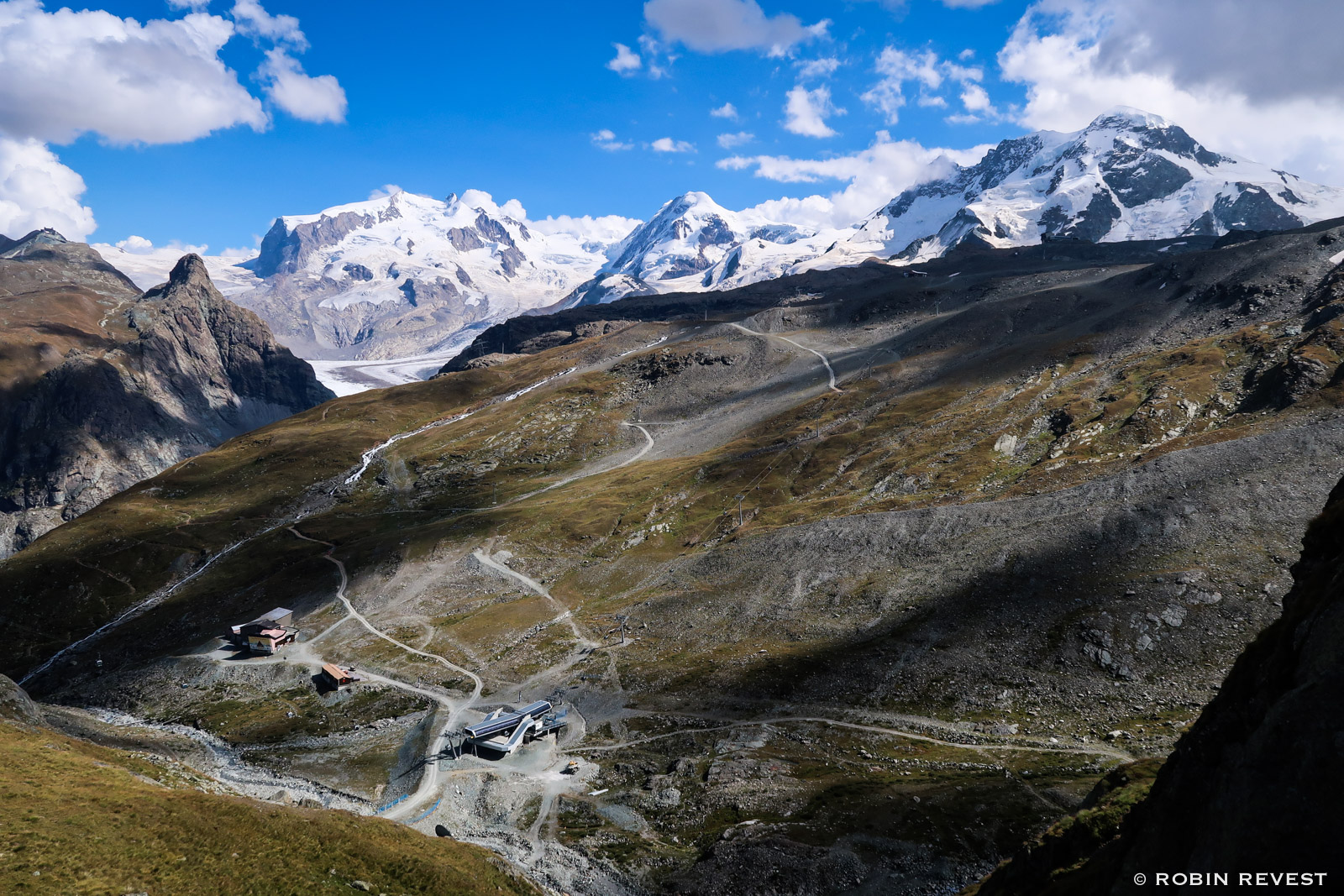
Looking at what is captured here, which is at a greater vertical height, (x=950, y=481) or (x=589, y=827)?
(x=950, y=481)

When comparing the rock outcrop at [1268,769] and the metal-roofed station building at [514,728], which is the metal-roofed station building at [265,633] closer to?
the metal-roofed station building at [514,728]

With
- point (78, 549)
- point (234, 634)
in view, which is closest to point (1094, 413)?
point (234, 634)

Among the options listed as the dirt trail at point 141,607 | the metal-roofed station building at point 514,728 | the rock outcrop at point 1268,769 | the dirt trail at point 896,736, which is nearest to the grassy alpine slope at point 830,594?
the dirt trail at point 896,736

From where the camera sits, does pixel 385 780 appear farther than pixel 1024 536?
No

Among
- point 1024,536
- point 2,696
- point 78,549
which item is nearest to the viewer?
point 2,696

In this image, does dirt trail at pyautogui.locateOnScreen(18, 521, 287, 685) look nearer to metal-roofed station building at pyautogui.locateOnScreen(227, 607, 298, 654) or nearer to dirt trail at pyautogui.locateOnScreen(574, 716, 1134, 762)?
metal-roofed station building at pyautogui.locateOnScreen(227, 607, 298, 654)

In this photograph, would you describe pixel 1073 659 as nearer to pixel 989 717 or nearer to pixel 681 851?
pixel 989 717

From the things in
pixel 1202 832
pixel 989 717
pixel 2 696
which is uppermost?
pixel 1202 832
